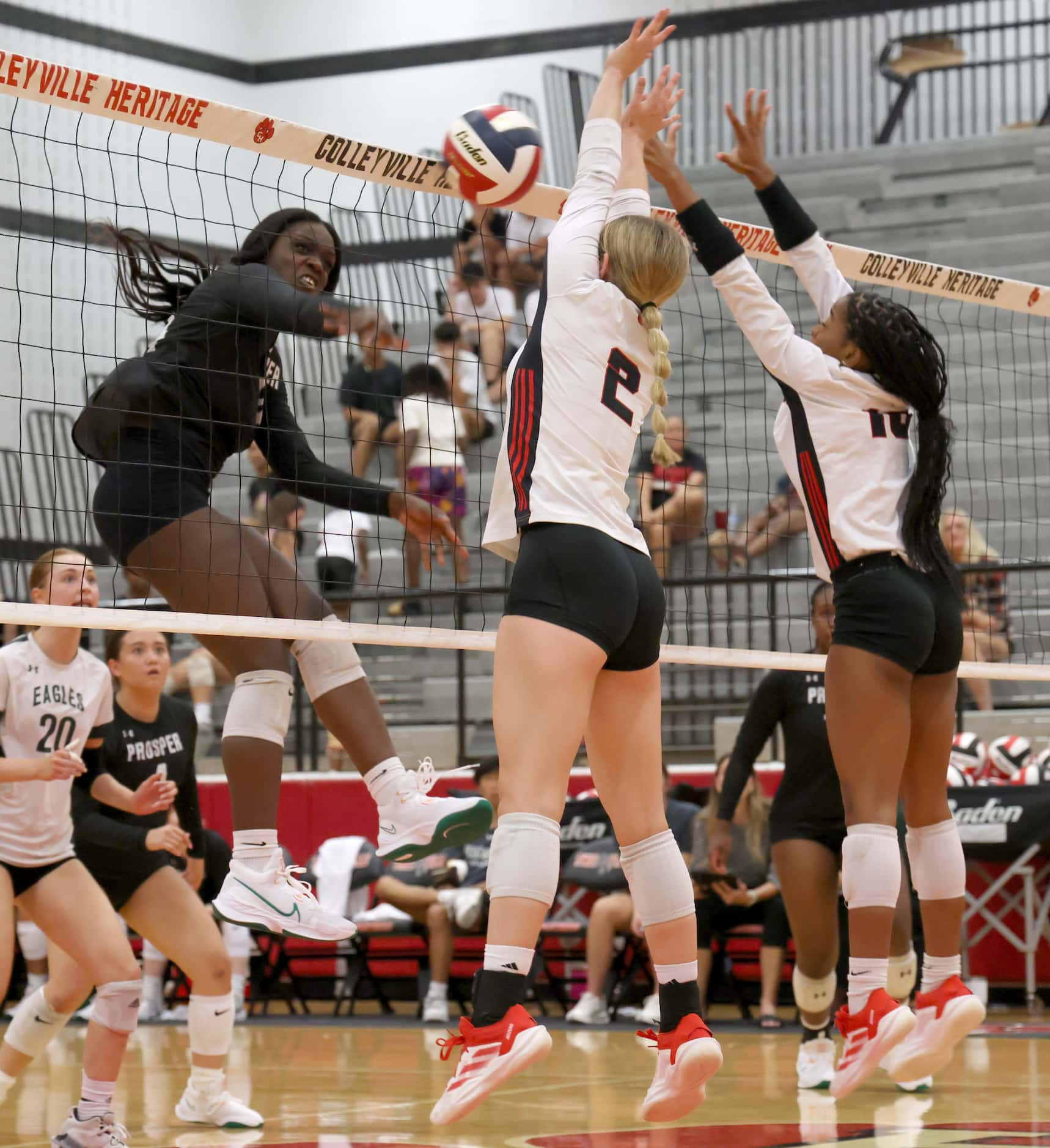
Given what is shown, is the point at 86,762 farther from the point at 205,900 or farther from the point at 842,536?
the point at 205,900

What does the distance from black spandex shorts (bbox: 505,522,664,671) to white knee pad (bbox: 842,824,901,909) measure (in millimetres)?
1185

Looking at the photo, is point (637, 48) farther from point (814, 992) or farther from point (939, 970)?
point (814, 992)

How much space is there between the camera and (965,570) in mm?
9289

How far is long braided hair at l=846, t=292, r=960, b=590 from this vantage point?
4621 mm

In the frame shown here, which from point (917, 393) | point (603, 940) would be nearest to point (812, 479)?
point (917, 393)

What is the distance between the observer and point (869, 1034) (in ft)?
14.5

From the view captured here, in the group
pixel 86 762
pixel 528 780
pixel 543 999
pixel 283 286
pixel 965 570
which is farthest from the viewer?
pixel 543 999

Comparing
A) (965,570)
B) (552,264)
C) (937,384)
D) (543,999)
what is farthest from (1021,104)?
(552,264)

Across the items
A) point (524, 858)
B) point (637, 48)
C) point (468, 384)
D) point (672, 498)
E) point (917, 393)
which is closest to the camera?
point (524, 858)

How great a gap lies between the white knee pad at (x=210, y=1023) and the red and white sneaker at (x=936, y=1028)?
2.51 m

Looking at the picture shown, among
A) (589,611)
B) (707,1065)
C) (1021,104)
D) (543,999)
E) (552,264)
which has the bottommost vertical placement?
(543,999)

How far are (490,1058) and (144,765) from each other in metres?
3.19

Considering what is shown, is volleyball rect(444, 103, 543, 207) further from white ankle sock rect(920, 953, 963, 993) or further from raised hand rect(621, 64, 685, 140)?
white ankle sock rect(920, 953, 963, 993)

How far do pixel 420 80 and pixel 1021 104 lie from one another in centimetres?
674
